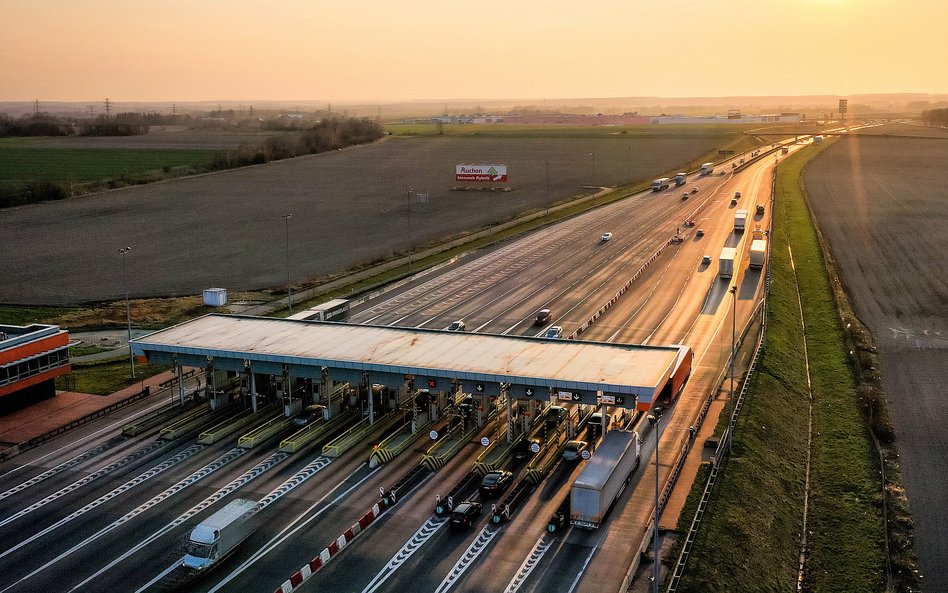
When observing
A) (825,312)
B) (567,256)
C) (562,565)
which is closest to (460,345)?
(562,565)

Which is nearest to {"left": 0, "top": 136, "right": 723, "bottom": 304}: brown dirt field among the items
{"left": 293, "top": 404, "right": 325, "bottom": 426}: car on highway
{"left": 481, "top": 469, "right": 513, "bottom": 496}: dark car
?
{"left": 293, "top": 404, "right": 325, "bottom": 426}: car on highway

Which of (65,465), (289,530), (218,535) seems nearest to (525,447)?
(289,530)

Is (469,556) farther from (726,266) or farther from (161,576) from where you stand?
(726,266)

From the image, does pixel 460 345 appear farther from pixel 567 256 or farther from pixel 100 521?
pixel 567 256

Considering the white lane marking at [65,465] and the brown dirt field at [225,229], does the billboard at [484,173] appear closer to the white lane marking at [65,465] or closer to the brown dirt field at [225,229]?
the brown dirt field at [225,229]

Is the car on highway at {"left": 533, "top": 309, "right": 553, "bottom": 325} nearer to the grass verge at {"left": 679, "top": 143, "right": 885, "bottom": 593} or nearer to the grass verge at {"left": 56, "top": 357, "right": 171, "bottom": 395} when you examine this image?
the grass verge at {"left": 679, "top": 143, "right": 885, "bottom": 593}

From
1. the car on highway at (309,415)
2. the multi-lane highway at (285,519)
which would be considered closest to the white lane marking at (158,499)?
the multi-lane highway at (285,519)
